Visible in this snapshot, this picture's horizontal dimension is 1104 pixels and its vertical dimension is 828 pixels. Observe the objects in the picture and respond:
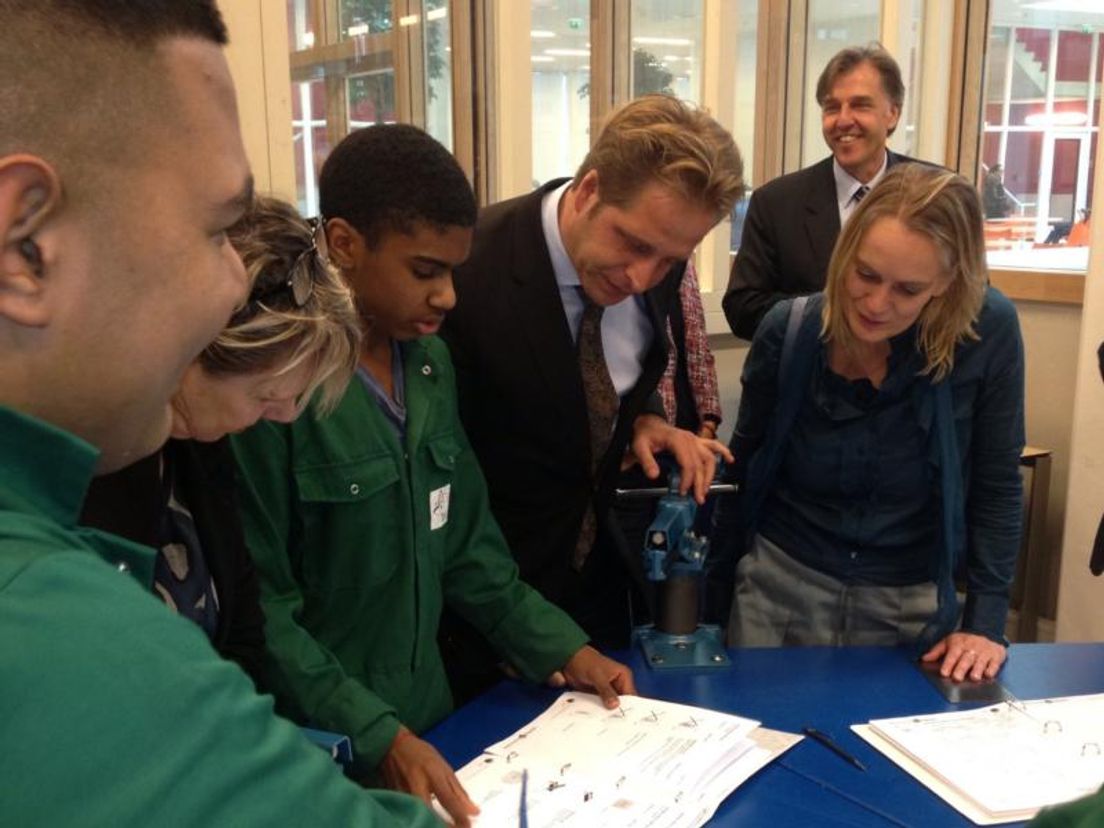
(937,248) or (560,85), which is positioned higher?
(560,85)

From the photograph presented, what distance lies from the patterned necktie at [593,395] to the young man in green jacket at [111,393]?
1256 mm

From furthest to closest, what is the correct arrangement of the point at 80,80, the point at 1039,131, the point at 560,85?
the point at 1039,131
the point at 560,85
the point at 80,80

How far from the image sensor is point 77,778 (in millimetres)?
374

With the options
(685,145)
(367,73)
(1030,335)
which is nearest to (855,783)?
(685,145)

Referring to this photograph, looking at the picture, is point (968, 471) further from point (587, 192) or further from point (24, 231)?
point (24, 231)

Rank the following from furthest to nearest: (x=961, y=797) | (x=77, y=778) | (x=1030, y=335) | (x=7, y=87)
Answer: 1. (x=1030, y=335)
2. (x=961, y=797)
3. (x=7, y=87)
4. (x=77, y=778)

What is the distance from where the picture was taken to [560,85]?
321 cm

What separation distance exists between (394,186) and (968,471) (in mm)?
1201

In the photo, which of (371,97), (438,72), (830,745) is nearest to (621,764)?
(830,745)

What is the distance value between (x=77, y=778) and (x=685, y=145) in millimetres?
1446

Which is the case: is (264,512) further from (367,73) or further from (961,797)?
(367,73)

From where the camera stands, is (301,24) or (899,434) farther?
(301,24)

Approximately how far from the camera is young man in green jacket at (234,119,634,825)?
1.27 metres

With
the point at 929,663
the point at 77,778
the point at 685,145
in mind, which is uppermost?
the point at 685,145
